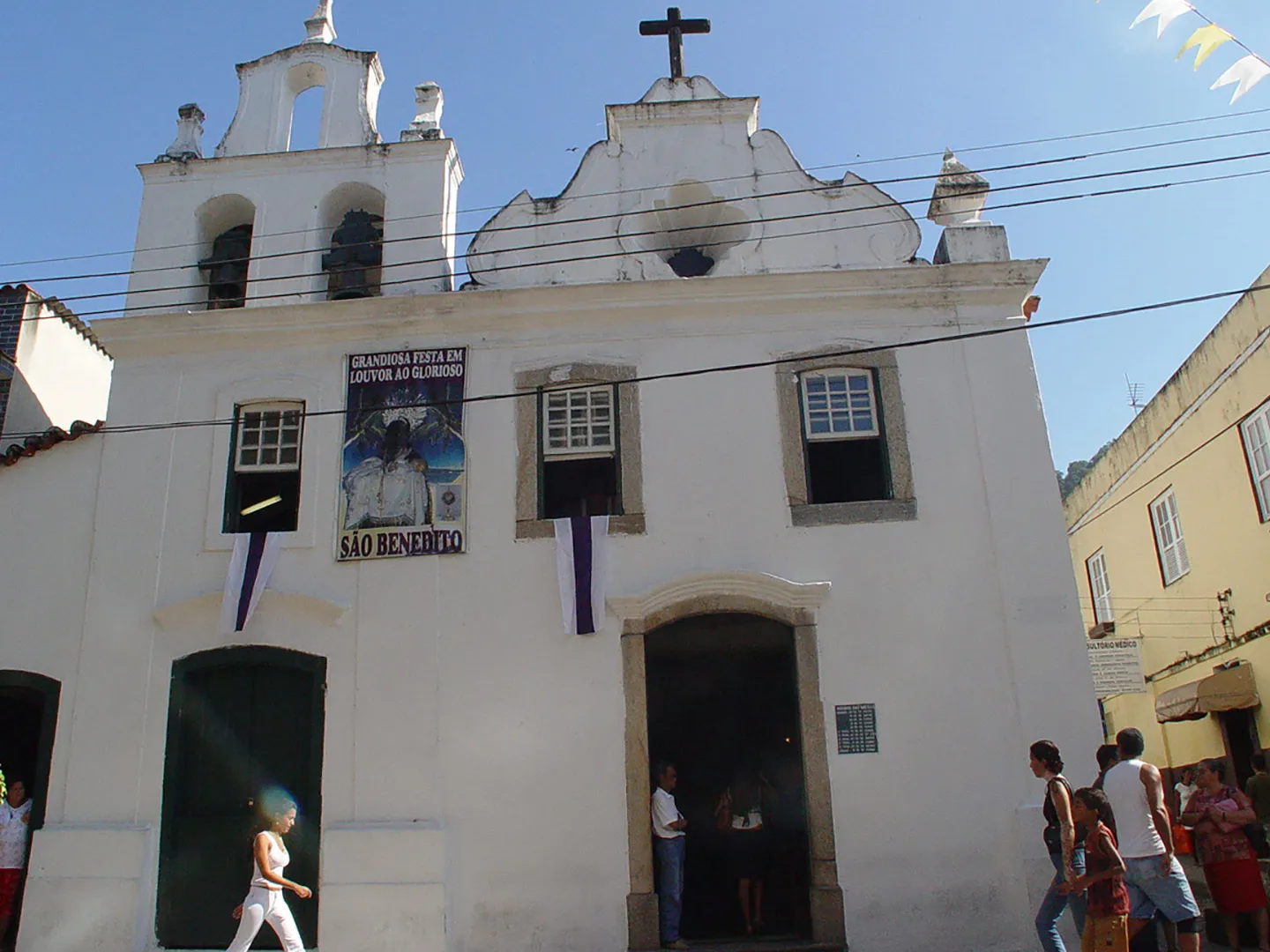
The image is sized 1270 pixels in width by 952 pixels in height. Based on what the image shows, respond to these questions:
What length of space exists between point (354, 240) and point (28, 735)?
6.37 m

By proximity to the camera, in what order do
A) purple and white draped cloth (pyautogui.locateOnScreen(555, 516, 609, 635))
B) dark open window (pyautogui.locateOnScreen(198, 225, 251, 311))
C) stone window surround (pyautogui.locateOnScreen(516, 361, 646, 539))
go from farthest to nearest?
dark open window (pyautogui.locateOnScreen(198, 225, 251, 311)), stone window surround (pyautogui.locateOnScreen(516, 361, 646, 539)), purple and white draped cloth (pyautogui.locateOnScreen(555, 516, 609, 635))

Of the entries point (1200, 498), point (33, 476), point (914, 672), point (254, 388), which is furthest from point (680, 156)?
point (1200, 498)

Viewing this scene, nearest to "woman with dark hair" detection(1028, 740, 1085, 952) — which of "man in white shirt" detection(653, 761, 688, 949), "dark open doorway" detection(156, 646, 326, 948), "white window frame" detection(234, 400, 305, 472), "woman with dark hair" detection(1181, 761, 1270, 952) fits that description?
"woman with dark hair" detection(1181, 761, 1270, 952)

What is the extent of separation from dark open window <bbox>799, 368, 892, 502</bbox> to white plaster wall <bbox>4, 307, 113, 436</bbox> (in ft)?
27.4

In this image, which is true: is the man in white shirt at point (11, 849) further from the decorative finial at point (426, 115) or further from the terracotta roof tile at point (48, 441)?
the decorative finial at point (426, 115)

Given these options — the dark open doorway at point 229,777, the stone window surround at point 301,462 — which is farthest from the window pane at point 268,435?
the dark open doorway at point 229,777

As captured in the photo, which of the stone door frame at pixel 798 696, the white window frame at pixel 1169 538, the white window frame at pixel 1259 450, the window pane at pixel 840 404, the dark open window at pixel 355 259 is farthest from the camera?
the white window frame at pixel 1169 538

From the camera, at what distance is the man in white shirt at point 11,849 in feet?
33.4

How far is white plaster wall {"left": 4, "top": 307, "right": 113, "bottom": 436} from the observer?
13781mm

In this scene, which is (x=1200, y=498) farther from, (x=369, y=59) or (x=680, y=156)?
(x=369, y=59)

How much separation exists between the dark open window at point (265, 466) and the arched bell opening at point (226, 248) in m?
1.58

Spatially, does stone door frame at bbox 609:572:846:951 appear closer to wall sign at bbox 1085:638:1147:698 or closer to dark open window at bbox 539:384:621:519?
dark open window at bbox 539:384:621:519

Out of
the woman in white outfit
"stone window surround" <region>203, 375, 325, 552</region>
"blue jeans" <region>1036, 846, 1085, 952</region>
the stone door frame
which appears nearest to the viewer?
"blue jeans" <region>1036, 846, 1085, 952</region>

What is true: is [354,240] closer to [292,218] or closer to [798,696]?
[292,218]
